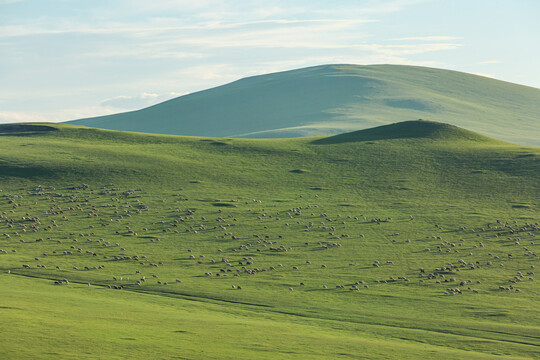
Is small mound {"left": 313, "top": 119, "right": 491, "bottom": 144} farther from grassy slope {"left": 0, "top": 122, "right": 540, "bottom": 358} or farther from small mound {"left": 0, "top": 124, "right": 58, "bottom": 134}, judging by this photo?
small mound {"left": 0, "top": 124, "right": 58, "bottom": 134}

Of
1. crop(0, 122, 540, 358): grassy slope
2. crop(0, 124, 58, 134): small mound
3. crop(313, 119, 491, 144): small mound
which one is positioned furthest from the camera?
crop(0, 124, 58, 134): small mound

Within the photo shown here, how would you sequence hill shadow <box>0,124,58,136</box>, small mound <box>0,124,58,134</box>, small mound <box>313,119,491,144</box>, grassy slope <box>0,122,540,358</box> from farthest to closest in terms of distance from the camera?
small mound <box>0,124,58,134</box> < hill shadow <box>0,124,58,136</box> < small mound <box>313,119,491,144</box> < grassy slope <box>0,122,540,358</box>

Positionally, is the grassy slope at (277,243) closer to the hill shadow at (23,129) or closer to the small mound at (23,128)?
the hill shadow at (23,129)

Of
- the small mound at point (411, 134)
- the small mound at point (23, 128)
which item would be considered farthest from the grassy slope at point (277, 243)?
the small mound at point (23, 128)

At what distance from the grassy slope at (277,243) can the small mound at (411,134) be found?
38 cm

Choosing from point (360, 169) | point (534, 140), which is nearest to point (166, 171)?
point (360, 169)

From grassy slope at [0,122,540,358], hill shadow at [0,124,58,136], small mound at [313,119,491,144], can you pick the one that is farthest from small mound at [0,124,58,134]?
small mound at [313,119,491,144]

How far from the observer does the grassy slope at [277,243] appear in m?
27.6

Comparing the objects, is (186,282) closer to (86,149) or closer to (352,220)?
(352,220)

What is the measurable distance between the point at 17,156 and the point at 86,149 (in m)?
9.11

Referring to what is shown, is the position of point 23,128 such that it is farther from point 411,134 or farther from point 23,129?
point 411,134

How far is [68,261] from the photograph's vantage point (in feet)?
137

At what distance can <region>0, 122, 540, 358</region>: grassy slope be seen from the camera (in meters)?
27.6

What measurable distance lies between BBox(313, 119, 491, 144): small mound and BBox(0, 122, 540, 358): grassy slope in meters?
0.38
